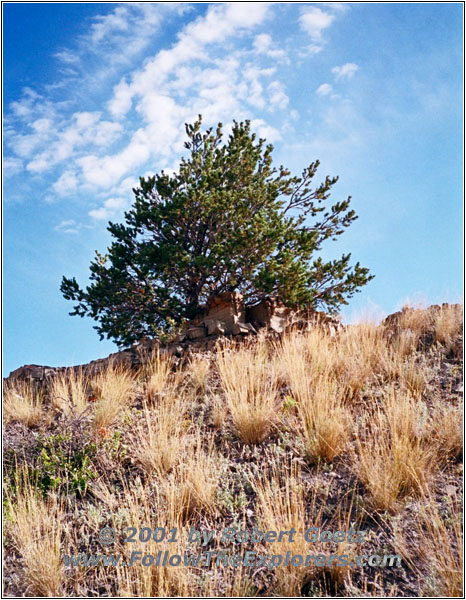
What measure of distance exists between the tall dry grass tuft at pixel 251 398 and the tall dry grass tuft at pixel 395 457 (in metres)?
1.12

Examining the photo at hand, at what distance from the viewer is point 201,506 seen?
459 cm

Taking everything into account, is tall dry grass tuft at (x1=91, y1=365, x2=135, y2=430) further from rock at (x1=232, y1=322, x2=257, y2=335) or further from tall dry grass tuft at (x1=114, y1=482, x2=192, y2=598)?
rock at (x1=232, y1=322, x2=257, y2=335)

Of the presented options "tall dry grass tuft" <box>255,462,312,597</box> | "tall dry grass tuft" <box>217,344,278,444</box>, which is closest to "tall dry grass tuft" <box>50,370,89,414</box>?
"tall dry grass tuft" <box>217,344,278,444</box>

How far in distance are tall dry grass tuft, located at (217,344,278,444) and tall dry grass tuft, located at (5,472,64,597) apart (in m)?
2.16

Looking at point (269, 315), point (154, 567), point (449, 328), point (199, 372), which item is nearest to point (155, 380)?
point (199, 372)

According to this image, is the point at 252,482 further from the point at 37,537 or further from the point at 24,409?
the point at 24,409

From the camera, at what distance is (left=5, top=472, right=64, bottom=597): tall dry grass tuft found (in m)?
4.03

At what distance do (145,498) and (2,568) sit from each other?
4.43 ft

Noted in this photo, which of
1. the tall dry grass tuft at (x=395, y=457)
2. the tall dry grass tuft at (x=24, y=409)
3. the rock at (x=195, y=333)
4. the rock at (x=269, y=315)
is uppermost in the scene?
the rock at (x=269, y=315)

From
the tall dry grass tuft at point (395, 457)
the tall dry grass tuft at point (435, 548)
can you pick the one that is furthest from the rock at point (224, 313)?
the tall dry grass tuft at point (435, 548)

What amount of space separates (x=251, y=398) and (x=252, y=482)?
5.15 feet

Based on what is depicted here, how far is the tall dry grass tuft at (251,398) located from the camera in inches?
226

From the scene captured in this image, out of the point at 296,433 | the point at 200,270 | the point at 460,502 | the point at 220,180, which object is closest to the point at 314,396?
the point at 296,433

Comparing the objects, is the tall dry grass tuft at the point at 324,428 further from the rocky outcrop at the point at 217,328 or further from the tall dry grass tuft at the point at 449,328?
the rocky outcrop at the point at 217,328
